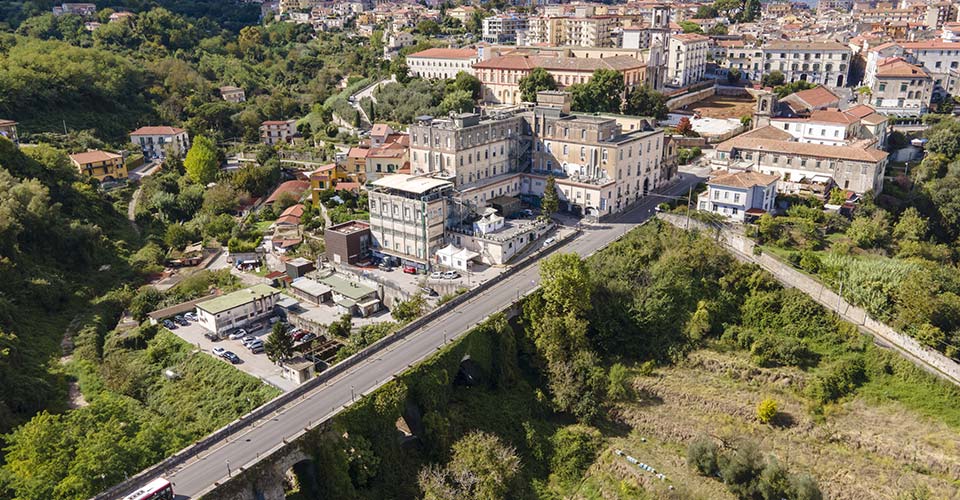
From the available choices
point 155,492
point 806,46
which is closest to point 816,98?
point 806,46

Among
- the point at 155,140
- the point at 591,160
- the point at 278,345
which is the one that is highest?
the point at 591,160

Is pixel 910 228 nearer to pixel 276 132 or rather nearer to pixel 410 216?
pixel 410 216

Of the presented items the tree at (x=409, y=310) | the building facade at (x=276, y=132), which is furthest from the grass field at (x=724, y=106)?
the tree at (x=409, y=310)

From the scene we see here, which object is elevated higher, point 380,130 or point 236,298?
point 380,130

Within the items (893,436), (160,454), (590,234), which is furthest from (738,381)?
(160,454)

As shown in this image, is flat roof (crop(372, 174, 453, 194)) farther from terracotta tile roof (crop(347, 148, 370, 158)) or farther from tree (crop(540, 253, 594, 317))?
terracotta tile roof (crop(347, 148, 370, 158))

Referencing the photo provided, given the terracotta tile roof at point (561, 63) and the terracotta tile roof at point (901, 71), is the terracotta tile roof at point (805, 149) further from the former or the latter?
the terracotta tile roof at point (901, 71)

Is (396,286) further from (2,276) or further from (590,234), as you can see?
(2,276)
